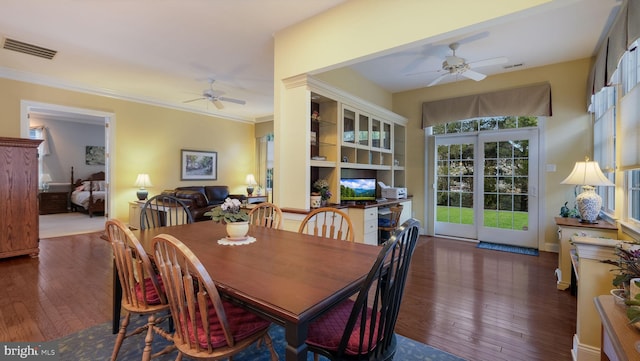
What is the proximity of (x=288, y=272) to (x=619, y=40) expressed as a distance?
3.42 metres

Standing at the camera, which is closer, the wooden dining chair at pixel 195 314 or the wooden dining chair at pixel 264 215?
the wooden dining chair at pixel 195 314

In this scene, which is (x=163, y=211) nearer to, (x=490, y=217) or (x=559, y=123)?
(x=490, y=217)

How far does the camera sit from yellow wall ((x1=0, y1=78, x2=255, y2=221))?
4746mm

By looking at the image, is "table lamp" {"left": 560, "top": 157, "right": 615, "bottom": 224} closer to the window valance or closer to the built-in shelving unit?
the window valance

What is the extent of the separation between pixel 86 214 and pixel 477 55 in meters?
9.82

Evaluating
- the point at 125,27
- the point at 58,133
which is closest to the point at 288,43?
the point at 125,27

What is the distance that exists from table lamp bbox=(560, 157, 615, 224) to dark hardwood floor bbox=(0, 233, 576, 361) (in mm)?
829

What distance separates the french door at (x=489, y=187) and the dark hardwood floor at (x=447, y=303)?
812 mm

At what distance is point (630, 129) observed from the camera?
8.05 ft

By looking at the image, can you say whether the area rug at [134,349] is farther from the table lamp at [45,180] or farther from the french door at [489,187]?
the table lamp at [45,180]

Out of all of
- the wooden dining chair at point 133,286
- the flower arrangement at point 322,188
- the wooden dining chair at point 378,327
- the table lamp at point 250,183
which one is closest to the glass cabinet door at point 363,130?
the flower arrangement at point 322,188

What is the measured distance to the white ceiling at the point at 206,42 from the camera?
286 cm

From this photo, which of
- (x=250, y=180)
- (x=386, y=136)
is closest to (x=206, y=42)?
(x=386, y=136)

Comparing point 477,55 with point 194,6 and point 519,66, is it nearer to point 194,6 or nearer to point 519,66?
point 519,66
